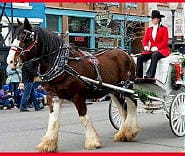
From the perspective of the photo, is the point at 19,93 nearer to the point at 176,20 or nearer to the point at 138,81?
the point at 138,81

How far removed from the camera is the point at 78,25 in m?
28.4

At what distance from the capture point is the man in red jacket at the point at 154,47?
9.21 metres

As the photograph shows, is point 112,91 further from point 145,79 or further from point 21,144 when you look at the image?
point 21,144

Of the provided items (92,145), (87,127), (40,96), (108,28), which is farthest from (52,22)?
(92,145)

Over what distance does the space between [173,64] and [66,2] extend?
61.0 ft

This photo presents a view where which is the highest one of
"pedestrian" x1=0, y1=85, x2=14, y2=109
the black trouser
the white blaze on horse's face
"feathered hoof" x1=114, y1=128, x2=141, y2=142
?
the white blaze on horse's face

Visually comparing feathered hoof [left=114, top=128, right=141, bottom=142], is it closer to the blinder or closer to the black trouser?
the black trouser

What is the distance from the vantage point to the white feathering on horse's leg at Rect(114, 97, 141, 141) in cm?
867

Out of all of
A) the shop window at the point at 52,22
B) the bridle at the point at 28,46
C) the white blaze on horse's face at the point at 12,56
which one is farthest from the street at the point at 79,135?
the shop window at the point at 52,22

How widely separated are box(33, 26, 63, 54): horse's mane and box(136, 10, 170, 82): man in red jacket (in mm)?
2155

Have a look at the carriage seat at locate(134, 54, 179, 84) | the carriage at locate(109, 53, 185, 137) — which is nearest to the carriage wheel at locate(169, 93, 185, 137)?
the carriage at locate(109, 53, 185, 137)

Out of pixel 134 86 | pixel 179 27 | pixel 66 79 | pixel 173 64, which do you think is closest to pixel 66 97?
pixel 66 79

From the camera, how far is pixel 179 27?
34406 millimetres

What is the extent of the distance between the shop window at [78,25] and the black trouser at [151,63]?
18598 mm
